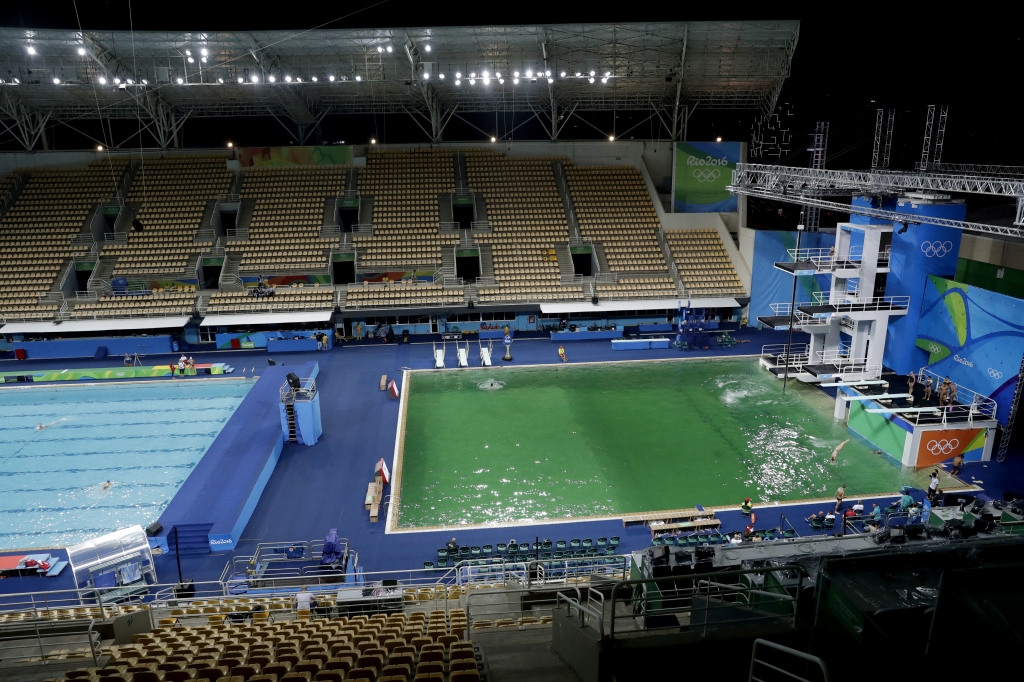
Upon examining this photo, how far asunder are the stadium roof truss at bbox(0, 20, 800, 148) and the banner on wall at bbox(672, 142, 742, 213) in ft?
6.32

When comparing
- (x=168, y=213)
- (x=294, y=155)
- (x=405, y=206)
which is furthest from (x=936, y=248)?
(x=168, y=213)

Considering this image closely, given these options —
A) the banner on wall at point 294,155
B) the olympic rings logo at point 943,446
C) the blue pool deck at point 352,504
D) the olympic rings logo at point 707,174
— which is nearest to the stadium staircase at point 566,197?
the olympic rings logo at point 707,174

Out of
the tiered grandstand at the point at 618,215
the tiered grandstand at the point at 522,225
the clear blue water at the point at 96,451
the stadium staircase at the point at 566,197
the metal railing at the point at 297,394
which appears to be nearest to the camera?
the clear blue water at the point at 96,451

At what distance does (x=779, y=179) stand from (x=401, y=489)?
17.0 metres

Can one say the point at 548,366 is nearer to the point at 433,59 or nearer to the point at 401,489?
the point at 401,489

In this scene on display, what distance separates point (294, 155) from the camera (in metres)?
33.7

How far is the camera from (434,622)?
338 inches

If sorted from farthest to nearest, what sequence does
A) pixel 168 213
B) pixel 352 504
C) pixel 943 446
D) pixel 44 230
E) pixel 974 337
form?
pixel 168 213, pixel 44 230, pixel 974 337, pixel 943 446, pixel 352 504

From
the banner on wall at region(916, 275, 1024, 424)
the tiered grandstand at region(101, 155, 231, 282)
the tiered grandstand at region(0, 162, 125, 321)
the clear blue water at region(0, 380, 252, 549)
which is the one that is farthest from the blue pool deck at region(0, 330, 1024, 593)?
the tiered grandstand at region(0, 162, 125, 321)

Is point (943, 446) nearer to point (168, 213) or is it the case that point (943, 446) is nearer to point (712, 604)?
point (712, 604)

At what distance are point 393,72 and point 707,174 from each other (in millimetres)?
15283

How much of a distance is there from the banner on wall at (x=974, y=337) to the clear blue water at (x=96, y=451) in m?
20.6

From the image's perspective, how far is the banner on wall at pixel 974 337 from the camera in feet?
55.0

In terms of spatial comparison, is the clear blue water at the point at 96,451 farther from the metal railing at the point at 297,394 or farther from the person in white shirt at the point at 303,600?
the person in white shirt at the point at 303,600
